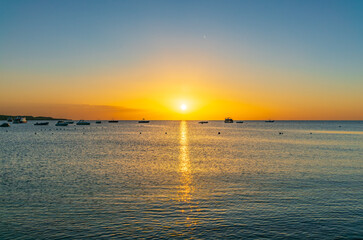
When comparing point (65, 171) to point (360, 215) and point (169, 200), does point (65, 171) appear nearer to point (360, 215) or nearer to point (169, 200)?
point (169, 200)

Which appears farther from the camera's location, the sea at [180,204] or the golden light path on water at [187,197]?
the golden light path on water at [187,197]

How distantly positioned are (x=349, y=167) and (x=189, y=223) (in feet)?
109

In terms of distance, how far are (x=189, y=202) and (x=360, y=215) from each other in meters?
12.3

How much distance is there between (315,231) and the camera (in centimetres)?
1731

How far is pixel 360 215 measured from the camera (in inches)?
782

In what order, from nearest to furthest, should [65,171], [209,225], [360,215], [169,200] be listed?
1. [209,225]
2. [360,215]
3. [169,200]
4. [65,171]

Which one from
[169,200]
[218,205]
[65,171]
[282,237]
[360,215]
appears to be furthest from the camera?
[65,171]

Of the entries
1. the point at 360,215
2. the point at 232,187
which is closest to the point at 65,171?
the point at 232,187

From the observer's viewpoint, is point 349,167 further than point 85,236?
Yes

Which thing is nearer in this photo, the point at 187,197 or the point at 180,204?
the point at 180,204

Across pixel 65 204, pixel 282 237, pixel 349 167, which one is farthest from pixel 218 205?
pixel 349 167

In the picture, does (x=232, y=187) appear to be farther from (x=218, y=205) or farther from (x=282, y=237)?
(x=282, y=237)

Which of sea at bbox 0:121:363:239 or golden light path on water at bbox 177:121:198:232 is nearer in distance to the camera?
sea at bbox 0:121:363:239

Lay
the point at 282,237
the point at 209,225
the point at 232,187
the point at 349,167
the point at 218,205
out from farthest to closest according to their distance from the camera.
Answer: the point at 349,167
the point at 232,187
the point at 218,205
the point at 209,225
the point at 282,237
